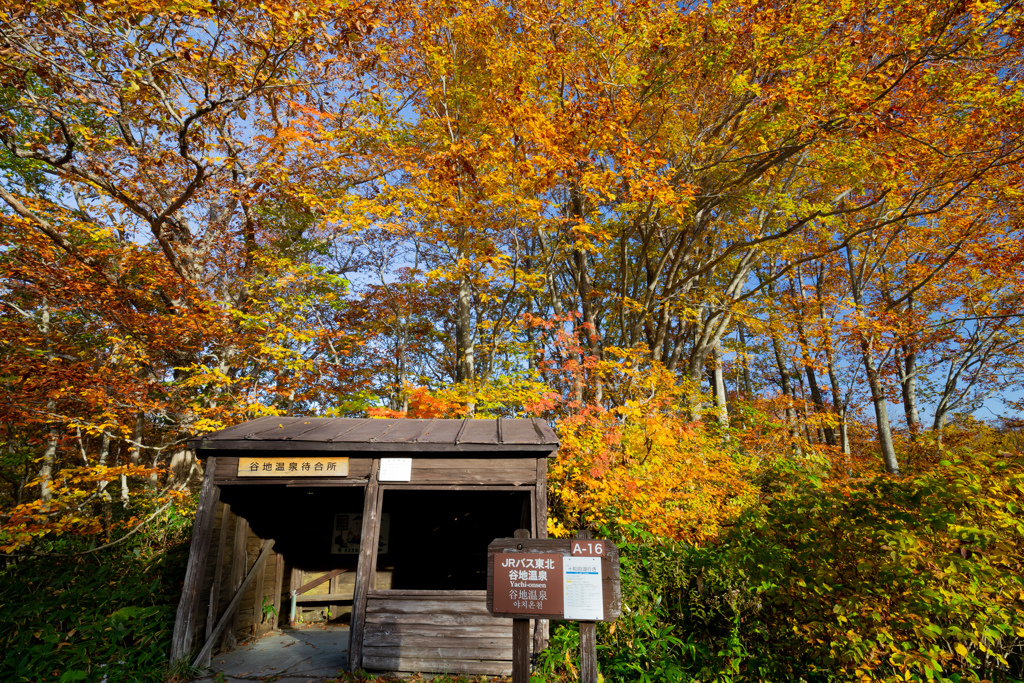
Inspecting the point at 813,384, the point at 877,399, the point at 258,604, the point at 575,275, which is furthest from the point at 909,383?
the point at 258,604

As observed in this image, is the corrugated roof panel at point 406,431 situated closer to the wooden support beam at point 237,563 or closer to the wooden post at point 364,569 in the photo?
the wooden post at point 364,569

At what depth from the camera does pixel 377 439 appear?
21.8ft

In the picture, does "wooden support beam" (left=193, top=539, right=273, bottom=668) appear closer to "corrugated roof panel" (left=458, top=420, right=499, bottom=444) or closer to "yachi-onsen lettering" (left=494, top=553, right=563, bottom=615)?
"corrugated roof panel" (left=458, top=420, right=499, bottom=444)

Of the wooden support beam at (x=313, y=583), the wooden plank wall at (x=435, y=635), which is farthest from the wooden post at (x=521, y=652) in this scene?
the wooden support beam at (x=313, y=583)

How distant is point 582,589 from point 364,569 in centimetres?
353

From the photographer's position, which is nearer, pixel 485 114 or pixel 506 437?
pixel 506 437

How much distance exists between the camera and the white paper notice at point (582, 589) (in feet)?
14.0

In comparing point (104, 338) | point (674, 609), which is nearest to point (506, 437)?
point (674, 609)

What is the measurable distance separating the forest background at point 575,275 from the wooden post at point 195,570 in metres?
0.38

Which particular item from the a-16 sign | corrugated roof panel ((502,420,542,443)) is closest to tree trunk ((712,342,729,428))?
corrugated roof panel ((502,420,542,443))

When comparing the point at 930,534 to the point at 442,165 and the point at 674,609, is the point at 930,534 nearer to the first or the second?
the point at 674,609

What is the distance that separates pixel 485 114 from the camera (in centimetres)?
1304

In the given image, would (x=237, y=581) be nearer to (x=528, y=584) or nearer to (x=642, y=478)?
(x=528, y=584)

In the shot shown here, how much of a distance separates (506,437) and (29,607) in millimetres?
7155
